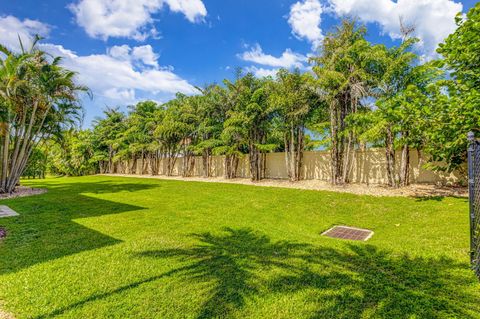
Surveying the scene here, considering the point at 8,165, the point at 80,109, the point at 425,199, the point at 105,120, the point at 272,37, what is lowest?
the point at 425,199

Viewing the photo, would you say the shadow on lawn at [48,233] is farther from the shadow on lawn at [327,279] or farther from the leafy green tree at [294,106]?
the leafy green tree at [294,106]

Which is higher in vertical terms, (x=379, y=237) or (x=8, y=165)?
(x=8, y=165)

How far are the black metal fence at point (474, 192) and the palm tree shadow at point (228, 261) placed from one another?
7.56 feet

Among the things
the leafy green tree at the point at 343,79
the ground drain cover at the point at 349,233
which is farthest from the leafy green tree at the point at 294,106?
the ground drain cover at the point at 349,233

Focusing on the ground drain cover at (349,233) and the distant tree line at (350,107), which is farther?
the distant tree line at (350,107)

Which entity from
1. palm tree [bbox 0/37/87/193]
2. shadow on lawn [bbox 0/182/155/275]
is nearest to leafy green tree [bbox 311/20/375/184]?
shadow on lawn [bbox 0/182/155/275]

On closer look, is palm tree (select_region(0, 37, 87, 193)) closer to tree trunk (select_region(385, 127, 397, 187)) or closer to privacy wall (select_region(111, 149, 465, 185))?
privacy wall (select_region(111, 149, 465, 185))

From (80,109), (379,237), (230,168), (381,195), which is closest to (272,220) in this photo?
(379,237)

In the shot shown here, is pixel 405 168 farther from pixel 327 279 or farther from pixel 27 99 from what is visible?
pixel 27 99

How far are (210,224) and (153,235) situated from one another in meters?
1.34

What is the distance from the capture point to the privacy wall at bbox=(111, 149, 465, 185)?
959 cm

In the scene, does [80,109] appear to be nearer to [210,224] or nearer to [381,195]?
[210,224]

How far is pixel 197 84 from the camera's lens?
1562cm

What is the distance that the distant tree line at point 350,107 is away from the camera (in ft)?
19.4
